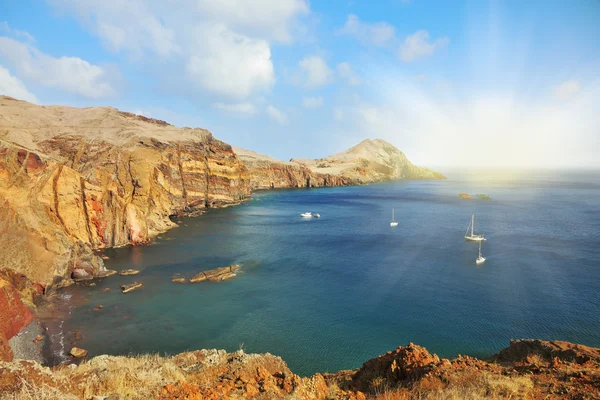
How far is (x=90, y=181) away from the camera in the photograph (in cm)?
4594

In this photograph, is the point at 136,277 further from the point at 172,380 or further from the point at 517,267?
the point at 517,267

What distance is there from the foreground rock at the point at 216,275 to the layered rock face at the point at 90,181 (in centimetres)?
1122

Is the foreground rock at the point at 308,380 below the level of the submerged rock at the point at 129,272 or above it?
above

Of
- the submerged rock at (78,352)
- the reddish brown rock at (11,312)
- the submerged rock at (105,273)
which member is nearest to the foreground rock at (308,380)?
the submerged rock at (78,352)

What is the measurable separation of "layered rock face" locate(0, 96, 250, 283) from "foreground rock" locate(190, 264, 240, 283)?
11.2 m

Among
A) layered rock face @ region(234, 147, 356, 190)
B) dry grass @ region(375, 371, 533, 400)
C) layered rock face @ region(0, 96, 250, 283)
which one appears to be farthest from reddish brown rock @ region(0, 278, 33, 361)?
layered rock face @ region(234, 147, 356, 190)

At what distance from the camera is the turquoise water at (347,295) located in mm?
23781

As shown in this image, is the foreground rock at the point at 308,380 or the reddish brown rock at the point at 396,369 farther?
the reddish brown rock at the point at 396,369

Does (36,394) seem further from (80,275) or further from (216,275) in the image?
(80,275)

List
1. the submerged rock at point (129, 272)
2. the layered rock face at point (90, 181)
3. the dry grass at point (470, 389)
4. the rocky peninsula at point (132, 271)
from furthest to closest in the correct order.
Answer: the submerged rock at point (129, 272)
the layered rock face at point (90, 181)
the rocky peninsula at point (132, 271)
the dry grass at point (470, 389)

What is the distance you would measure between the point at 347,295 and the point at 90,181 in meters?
39.9

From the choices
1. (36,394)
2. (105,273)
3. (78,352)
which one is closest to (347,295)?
(78,352)

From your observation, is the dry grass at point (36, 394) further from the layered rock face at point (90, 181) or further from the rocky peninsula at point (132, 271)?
the layered rock face at point (90, 181)

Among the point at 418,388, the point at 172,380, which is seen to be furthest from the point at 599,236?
the point at 172,380
